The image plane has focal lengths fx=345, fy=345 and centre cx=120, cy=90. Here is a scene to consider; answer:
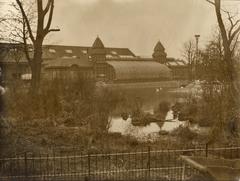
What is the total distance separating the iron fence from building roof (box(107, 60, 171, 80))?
28687 millimetres

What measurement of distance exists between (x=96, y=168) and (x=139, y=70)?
1459 inches

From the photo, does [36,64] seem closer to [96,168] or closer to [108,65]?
[96,168]

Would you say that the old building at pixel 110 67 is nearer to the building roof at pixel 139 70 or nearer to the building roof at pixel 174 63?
the building roof at pixel 139 70

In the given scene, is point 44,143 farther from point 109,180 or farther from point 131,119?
point 131,119

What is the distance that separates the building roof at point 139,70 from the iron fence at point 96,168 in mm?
28687

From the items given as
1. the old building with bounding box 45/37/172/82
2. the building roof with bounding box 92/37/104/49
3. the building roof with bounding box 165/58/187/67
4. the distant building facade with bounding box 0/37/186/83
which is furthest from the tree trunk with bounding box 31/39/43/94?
the building roof with bounding box 165/58/187/67

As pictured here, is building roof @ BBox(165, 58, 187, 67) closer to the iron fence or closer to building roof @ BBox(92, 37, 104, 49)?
building roof @ BBox(92, 37, 104, 49)

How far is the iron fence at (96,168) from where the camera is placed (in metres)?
6.38

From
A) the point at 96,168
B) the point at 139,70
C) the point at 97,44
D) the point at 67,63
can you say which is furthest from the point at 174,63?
the point at 96,168

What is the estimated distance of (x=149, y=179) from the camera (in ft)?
20.8

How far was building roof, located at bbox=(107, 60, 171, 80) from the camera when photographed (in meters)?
39.1

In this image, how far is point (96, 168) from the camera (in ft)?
22.9

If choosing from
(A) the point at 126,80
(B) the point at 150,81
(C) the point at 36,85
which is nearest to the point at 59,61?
(A) the point at 126,80

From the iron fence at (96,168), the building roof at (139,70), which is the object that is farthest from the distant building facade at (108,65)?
the iron fence at (96,168)
